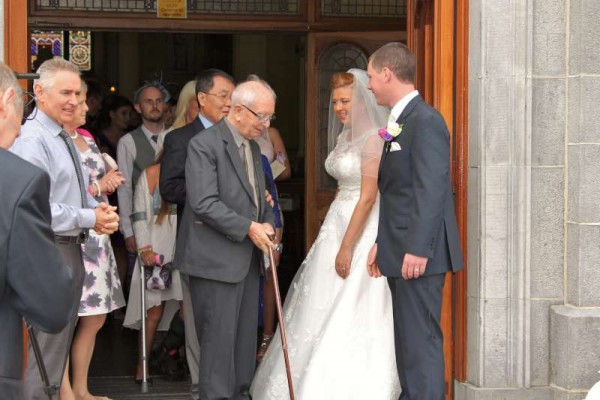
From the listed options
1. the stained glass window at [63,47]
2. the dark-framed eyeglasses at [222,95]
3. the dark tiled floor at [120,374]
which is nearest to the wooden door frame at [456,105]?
the dark-framed eyeglasses at [222,95]

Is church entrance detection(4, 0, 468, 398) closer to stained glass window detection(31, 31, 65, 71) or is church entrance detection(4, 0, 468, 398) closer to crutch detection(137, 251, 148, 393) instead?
stained glass window detection(31, 31, 65, 71)

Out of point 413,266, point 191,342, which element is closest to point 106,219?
point 413,266

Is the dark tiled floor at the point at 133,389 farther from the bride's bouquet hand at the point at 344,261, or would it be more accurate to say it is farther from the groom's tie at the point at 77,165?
the groom's tie at the point at 77,165

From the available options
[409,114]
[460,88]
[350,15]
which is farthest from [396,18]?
[409,114]

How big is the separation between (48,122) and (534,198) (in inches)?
107

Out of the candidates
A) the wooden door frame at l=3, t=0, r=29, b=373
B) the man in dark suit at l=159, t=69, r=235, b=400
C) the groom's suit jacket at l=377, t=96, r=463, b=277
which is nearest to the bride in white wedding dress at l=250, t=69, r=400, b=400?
the man in dark suit at l=159, t=69, r=235, b=400

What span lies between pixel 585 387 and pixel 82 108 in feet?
10.6

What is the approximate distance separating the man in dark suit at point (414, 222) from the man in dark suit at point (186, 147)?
145cm

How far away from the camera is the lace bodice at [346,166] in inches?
283

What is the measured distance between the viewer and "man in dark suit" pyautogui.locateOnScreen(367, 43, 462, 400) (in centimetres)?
584

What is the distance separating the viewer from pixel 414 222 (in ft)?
Answer: 19.2

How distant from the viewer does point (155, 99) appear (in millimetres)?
8898

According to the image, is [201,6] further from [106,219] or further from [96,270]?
[106,219]

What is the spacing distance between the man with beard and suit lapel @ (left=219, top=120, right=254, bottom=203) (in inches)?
77.0
